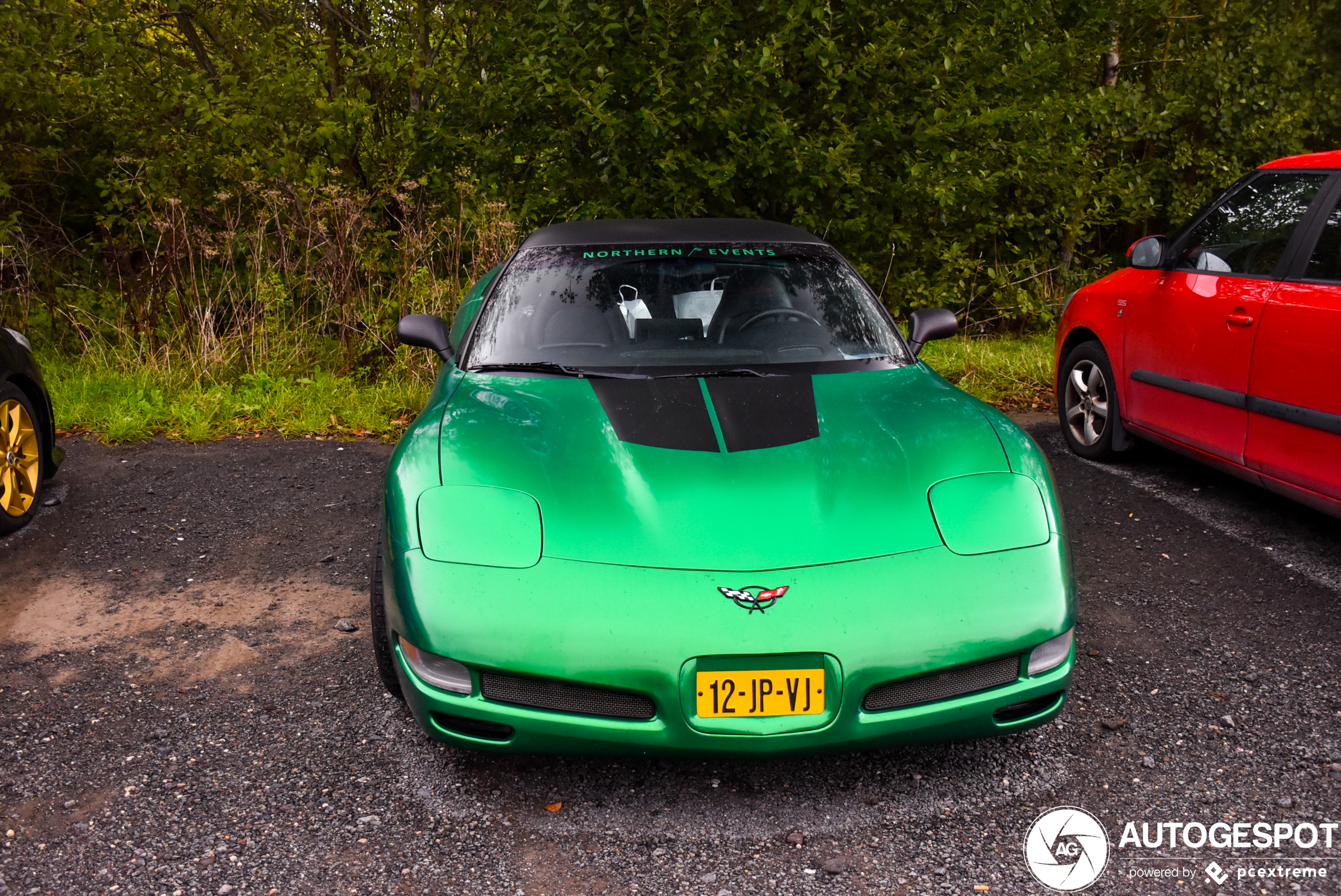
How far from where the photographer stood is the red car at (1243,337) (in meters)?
3.67

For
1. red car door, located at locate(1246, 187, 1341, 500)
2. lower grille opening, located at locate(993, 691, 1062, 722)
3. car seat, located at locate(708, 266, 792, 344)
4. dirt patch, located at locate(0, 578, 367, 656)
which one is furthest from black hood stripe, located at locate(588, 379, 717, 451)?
red car door, located at locate(1246, 187, 1341, 500)

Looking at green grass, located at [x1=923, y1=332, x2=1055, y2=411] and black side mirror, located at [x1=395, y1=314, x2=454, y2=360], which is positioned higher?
black side mirror, located at [x1=395, y1=314, x2=454, y2=360]

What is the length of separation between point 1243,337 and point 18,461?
539cm

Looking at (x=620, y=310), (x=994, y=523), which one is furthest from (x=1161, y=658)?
(x=620, y=310)

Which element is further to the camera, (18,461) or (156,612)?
(18,461)

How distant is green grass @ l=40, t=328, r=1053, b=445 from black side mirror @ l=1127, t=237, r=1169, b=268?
2140mm

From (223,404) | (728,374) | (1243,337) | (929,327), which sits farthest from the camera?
(223,404)

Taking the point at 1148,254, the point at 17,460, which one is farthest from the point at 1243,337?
the point at 17,460

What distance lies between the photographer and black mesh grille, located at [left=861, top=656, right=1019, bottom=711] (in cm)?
214

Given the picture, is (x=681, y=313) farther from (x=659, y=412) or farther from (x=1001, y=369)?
(x=1001, y=369)

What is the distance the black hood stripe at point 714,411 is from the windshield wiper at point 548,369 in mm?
54

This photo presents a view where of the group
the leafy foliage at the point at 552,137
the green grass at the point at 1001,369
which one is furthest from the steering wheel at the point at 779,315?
the leafy foliage at the point at 552,137

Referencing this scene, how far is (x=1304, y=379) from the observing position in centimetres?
369

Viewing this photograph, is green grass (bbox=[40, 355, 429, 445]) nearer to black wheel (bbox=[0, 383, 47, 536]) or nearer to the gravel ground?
black wheel (bbox=[0, 383, 47, 536])
